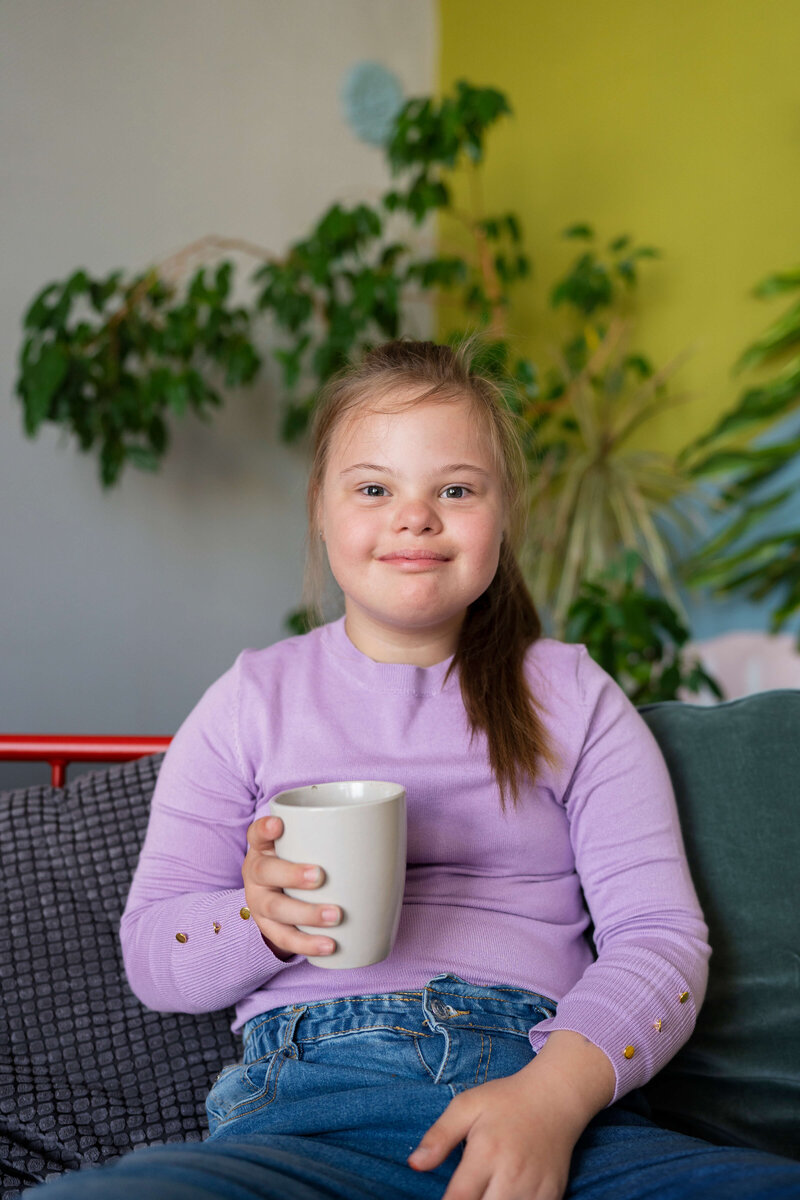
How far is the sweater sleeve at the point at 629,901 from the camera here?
81 cm

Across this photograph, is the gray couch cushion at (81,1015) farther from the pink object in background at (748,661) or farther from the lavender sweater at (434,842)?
the pink object in background at (748,661)

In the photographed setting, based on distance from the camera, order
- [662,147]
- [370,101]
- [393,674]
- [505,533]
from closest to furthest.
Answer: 1. [393,674]
2. [505,533]
3. [662,147]
4. [370,101]

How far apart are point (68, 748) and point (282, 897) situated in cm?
71

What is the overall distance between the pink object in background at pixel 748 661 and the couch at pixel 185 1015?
59.7 inches

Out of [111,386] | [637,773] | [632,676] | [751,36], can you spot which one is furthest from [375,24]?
[637,773]

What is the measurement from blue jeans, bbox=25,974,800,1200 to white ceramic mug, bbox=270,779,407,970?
14 centimetres

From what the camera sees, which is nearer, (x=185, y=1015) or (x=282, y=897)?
(x=282, y=897)

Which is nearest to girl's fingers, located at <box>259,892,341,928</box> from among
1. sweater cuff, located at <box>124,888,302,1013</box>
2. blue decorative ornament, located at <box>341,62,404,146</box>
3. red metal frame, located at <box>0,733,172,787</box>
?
sweater cuff, located at <box>124,888,302,1013</box>

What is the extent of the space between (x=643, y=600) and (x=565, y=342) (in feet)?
3.99

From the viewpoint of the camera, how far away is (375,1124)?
77 cm

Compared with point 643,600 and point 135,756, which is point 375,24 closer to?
point 643,600

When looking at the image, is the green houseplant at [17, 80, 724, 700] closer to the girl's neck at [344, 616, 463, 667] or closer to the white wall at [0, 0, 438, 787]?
the white wall at [0, 0, 438, 787]

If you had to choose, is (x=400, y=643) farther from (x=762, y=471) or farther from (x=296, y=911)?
(x=762, y=471)

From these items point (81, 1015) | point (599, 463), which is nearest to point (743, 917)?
point (81, 1015)
